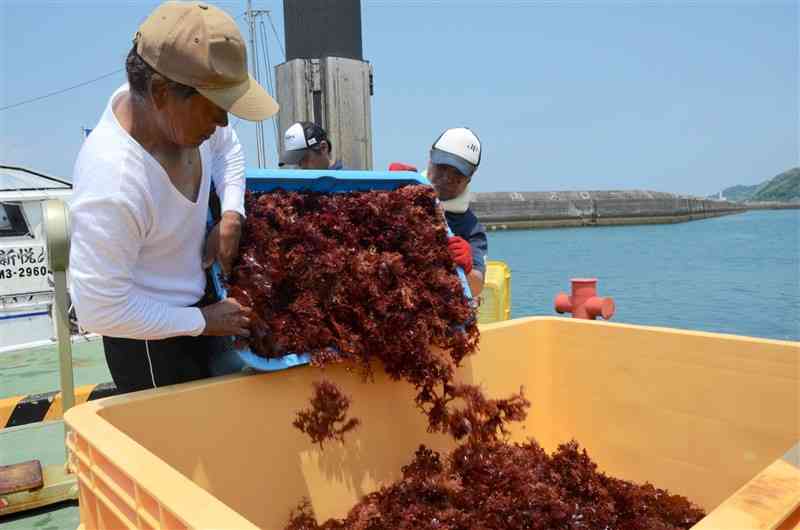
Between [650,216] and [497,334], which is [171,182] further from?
[650,216]

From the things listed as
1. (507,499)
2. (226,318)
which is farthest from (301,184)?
(507,499)

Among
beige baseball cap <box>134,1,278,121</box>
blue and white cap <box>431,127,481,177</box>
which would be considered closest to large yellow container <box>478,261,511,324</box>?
blue and white cap <box>431,127,481,177</box>

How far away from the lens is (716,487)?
2344 millimetres

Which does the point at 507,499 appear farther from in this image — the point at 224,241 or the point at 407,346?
the point at 224,241

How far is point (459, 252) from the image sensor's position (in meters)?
2.51

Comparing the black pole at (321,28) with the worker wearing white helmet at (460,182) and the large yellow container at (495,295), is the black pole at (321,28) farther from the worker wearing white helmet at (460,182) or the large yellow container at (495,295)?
the large yellow container at (495,295)

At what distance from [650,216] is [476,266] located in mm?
49833

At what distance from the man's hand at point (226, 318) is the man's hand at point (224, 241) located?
129mm

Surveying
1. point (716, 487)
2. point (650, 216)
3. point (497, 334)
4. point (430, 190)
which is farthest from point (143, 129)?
point (650, 216)

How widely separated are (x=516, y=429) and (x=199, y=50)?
6.39 ft

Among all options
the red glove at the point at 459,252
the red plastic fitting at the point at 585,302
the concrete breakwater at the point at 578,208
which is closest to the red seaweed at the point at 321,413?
the red glove at the point at 459,252

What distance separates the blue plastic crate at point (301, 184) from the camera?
6.56 feet

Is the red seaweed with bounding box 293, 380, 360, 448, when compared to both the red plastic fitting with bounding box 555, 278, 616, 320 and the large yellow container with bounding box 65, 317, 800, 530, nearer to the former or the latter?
the large yellow container with bounding box 65, 317, 800, 530

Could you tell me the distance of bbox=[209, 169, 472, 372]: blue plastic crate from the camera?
78.7 inches
